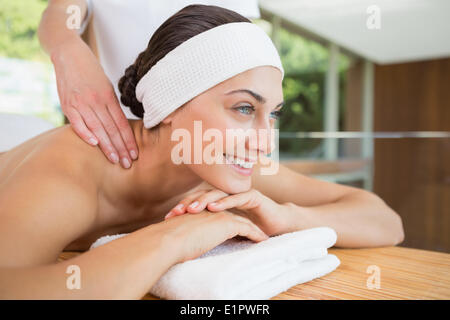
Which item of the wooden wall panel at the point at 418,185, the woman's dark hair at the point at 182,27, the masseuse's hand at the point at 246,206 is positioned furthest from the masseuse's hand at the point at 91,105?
the wooden wall panel at the point at 418,185

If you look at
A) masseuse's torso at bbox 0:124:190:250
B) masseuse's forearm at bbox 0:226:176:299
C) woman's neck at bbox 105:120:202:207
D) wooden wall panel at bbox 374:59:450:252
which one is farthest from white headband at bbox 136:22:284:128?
wooden wall panel at bbox 374:59:450:252

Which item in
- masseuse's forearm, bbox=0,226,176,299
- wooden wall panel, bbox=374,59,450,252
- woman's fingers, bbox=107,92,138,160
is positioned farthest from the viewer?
wooden wall panel, bbox=374,59,450,252

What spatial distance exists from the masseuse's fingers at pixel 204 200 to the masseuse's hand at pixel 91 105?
26 centimetres

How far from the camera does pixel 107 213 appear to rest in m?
1.10

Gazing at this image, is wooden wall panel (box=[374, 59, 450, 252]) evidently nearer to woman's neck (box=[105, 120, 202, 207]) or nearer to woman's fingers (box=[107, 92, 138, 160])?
woman's neck (box=[105, 120, 202, 207])

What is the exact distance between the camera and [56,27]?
1316 millimetres

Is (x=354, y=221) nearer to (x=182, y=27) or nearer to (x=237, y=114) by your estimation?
(x=237, y=114)

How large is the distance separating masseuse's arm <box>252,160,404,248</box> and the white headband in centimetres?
37

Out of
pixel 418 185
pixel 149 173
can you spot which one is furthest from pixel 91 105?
pixel 418 185

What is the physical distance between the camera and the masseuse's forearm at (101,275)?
626mm

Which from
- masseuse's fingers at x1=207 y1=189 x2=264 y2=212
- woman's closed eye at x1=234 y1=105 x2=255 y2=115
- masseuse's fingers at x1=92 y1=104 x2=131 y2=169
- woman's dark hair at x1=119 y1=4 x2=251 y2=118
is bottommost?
masseuse's fingers at x1=207 y1=189 x2=264 y2=212

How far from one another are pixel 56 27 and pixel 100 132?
1.52 feet

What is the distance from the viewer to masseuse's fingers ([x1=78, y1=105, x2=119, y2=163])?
1.07m

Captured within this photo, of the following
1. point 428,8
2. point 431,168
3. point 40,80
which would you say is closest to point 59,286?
point 431,168
